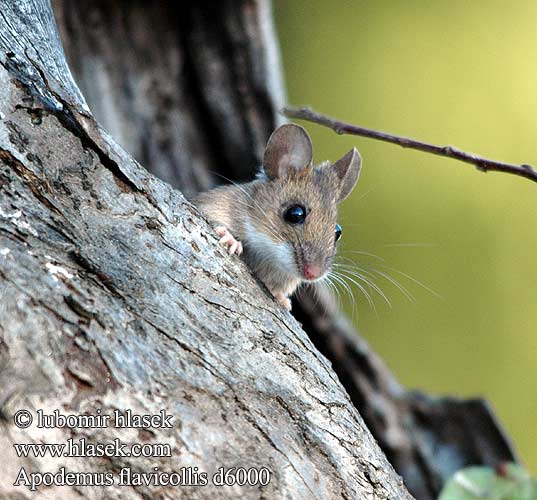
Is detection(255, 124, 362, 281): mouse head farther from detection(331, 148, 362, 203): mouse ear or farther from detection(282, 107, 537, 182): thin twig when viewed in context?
detection(282, 107, 537, 182): thin twig

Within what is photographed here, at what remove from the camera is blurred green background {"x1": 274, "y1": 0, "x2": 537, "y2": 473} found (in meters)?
5.25

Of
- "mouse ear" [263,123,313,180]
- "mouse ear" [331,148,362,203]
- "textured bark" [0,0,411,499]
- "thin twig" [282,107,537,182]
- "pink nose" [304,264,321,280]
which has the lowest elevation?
"textured bark" [0,0,411,499]

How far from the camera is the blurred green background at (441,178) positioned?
5254mm

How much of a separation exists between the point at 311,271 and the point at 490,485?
879 millimetres

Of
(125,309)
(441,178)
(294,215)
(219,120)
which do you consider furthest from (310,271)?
(441,178)

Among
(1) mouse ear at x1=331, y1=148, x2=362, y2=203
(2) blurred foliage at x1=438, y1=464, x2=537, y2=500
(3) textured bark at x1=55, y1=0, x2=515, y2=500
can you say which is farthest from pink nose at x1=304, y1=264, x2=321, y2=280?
(3) textured bark at x1=55, y1=0, x2=515, y2=500

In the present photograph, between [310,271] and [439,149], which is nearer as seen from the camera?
[439,149]

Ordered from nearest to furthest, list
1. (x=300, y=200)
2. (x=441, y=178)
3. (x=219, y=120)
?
(x=300, y=200) < (x=219, y=120) < (x=441, y=178)

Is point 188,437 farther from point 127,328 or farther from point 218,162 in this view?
point 218,162

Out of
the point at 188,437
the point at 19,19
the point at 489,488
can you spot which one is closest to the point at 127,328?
the point at 188,437

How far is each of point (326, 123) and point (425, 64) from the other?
12.4ft

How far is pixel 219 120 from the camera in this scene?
3.93 meters

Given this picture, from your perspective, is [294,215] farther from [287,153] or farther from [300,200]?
[287,153]

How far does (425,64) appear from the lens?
5.44 m
